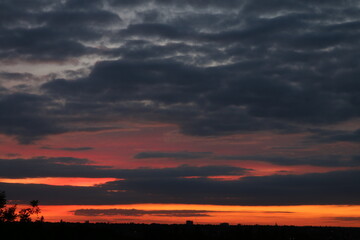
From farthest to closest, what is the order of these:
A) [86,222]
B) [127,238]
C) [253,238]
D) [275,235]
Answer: [275,235] < [253,238] < [86,222] < [127,238]

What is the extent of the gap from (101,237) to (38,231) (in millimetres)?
16192

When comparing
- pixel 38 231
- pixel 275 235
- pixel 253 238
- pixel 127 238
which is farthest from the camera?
pixel 275 235

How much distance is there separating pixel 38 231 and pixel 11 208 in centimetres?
1952

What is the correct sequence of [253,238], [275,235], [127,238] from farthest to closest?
[275,235]
[253,238]
[127,238]

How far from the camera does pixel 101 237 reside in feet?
392

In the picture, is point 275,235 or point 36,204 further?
point 275,235

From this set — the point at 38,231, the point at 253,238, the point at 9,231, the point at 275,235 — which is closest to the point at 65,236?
the point at 38,231

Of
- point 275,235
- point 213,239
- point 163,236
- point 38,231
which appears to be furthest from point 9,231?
point 275,235

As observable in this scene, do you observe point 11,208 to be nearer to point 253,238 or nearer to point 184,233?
point 184,233

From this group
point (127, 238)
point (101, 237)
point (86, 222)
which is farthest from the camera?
point (86, 222)

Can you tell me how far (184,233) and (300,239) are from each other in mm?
49517

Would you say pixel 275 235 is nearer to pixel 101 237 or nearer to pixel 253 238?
pixel 253 238

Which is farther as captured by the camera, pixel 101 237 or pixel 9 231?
pixel 101 237

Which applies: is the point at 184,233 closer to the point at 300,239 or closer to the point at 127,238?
the point at 127,238
